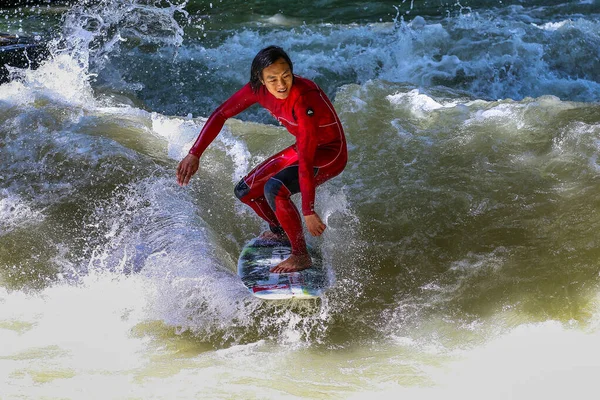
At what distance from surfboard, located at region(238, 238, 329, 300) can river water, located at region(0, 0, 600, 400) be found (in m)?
0.14

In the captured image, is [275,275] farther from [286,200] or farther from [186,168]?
[186,168]

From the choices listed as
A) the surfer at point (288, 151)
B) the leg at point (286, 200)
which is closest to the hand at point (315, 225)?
the surfer at point (288, 151)

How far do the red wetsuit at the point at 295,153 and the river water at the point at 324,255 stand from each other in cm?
56

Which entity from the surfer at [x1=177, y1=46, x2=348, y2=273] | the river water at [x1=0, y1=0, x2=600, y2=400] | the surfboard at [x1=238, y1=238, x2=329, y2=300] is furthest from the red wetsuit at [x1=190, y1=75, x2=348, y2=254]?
the river water at [x1=0, y1=0, x2=600, y2=400]

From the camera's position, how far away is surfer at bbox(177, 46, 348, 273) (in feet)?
12.2

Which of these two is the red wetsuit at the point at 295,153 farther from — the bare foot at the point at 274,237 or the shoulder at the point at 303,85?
the bare foot at the point at 274,237

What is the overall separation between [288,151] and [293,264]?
0.65m

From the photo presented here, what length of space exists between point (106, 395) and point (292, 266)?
1.26m

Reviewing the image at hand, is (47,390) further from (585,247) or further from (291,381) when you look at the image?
(585,247)

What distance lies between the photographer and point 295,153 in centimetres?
413

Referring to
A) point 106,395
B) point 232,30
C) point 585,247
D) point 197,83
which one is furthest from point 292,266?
point 232,30

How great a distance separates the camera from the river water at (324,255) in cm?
369

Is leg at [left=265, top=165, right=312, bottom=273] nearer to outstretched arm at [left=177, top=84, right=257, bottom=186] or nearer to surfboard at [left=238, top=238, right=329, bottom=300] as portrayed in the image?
surfboard at [left=238, top=238, right=329, bottom=300]

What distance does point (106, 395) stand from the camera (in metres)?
3.50
